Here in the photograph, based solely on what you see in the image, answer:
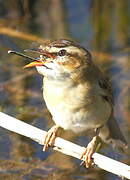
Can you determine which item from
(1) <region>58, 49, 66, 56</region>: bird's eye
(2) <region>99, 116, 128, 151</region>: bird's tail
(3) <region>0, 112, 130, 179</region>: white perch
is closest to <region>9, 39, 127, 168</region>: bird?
(1) <region>58, 49, 66, 56</region>: bird's eye

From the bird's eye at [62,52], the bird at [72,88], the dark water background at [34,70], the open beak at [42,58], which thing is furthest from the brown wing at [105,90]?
the dark water background at [34,70]

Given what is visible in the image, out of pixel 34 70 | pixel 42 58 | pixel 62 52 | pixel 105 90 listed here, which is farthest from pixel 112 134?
pixel 34 70

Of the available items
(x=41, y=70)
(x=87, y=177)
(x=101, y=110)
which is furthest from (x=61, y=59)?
(x=87, y=177)

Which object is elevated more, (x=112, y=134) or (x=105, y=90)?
(x=105, y=90)

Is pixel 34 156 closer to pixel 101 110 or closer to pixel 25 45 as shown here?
pixel 101 110

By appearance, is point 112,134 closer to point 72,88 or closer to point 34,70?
point 72,88

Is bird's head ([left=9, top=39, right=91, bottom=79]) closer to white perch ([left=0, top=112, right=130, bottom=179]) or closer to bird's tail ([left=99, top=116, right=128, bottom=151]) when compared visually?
white perch ([left=0, top=112, right=130, bottom=179])
